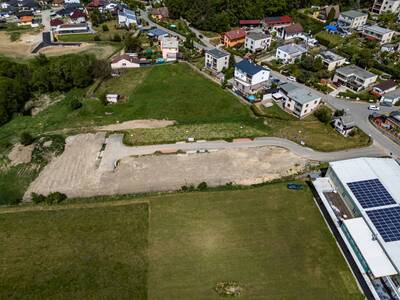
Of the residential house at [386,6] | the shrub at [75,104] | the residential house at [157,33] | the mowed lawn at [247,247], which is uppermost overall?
the residential house at [386,6]

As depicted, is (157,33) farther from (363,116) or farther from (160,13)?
(363,116)

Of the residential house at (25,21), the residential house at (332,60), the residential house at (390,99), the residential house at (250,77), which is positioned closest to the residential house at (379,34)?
the residential house at (332,60)

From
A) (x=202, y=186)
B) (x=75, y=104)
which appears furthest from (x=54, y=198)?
(x=75, y=104)

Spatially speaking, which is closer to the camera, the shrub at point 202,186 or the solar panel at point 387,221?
the solar panel at point 387,221

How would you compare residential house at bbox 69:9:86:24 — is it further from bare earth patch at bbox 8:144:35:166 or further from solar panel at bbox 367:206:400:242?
solar panel at bbox 367:206:400:242

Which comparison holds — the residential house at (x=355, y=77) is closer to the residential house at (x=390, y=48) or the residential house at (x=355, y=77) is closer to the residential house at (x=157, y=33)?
the residential house at (x=390, y=48)

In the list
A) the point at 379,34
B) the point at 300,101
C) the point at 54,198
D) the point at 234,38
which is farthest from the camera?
the point at 234,38
